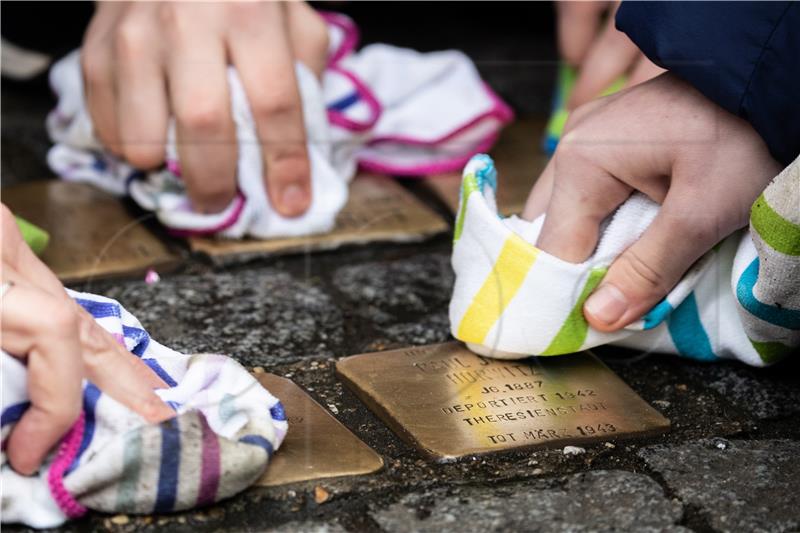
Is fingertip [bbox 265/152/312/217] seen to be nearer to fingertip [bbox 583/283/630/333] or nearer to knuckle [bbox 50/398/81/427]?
fingertip [bbox 583/283/630/333]

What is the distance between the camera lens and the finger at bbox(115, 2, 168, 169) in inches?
56.3

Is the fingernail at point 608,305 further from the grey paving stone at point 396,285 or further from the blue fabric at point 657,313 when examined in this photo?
the grey paving stone at point 396,285

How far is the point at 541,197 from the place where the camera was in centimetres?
119

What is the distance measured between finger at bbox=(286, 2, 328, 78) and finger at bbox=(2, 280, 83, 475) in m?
0.82

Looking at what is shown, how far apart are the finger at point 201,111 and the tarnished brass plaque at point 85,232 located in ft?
0.35

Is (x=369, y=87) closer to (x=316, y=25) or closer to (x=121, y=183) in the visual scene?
(x=316, y=25)

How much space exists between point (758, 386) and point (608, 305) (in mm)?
199

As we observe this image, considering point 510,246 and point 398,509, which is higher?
point 510,246

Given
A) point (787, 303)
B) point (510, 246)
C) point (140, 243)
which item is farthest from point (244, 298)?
point (787, 303)

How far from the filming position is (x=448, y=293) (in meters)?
1.35

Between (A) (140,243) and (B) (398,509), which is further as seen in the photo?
(A) (140,243)

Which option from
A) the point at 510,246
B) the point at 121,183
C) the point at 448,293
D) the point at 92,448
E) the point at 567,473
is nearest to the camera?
A: the point at 92,448

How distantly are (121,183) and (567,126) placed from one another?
677mm

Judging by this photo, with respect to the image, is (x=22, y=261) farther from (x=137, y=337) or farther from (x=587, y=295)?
(x=587, y=295)
